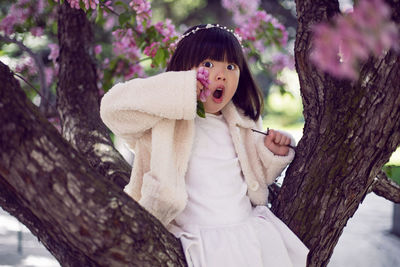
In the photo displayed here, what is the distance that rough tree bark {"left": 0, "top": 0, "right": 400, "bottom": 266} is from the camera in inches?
40.3

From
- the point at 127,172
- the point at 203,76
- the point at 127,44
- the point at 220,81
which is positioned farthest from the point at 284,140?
the point at 127,44

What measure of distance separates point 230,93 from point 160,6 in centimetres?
996

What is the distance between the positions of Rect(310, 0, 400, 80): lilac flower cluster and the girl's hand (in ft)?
1.25

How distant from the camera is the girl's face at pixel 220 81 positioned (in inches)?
63.4

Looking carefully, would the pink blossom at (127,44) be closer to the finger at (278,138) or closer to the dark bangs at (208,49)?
the dark bangs at (208,49)

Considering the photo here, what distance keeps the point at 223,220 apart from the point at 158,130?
14.4 inches

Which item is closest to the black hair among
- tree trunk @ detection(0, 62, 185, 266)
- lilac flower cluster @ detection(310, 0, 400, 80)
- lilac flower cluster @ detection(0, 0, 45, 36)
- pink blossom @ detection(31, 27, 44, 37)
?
lilac flower cluster @ detection(310, 0, 400, 80)

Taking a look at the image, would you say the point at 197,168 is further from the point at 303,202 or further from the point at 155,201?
the point at 303,202

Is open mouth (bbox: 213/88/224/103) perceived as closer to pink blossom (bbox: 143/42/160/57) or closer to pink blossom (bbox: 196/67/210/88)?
pink blossom (bbox: 196/67/210/88)

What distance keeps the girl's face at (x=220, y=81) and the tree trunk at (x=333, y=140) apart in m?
0.24

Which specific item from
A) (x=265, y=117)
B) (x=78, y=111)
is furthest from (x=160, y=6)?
(x=78, y=111)

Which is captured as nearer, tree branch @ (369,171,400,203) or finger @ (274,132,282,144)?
finger @ (274,132,282,144)

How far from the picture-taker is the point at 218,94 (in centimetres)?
165

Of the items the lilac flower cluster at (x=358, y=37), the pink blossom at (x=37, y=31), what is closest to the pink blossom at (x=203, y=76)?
the lilac flower cluster at (x=358, y=37)
